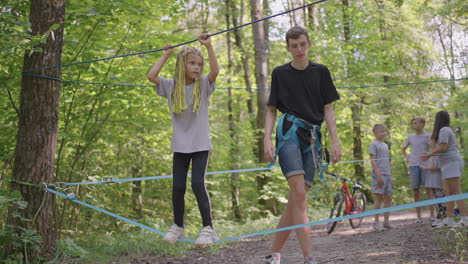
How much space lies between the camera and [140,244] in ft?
19.0

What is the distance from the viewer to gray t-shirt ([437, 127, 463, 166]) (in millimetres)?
5953

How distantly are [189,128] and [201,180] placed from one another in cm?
45

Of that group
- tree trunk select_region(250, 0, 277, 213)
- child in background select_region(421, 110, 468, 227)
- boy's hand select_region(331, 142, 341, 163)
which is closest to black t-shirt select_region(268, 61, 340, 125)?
boy's hand select_region(331, 142, 341, 163)

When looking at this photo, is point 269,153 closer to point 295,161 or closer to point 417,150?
point 295,161

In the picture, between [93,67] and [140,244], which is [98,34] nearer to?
[93,67]

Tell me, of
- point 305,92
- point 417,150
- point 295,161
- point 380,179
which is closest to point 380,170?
point 380,179

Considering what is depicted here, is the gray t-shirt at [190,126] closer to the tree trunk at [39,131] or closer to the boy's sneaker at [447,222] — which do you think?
the tree trunk at [39,131]

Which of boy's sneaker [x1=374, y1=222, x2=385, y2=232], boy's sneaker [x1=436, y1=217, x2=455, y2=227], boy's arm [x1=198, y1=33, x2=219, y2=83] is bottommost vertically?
boy's sneaker [x1=374, y1=222, x2=385, y2=232]

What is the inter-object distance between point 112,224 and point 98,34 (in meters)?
5.22

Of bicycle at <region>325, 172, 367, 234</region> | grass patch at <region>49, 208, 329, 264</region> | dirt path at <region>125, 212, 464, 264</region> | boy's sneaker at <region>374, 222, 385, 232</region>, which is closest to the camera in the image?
grass patch at <region>49, 208, 329, 264</region>

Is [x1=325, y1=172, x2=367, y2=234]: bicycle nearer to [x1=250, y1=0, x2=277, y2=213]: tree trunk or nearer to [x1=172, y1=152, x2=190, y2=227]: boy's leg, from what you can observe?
[x1=250, y1=0, x2=277, y2=213]: tree trunk

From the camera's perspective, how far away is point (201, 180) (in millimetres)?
3615

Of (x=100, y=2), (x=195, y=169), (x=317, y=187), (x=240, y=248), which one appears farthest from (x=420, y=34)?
(x=195, y=169)

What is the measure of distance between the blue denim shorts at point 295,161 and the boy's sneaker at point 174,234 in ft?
3.52
